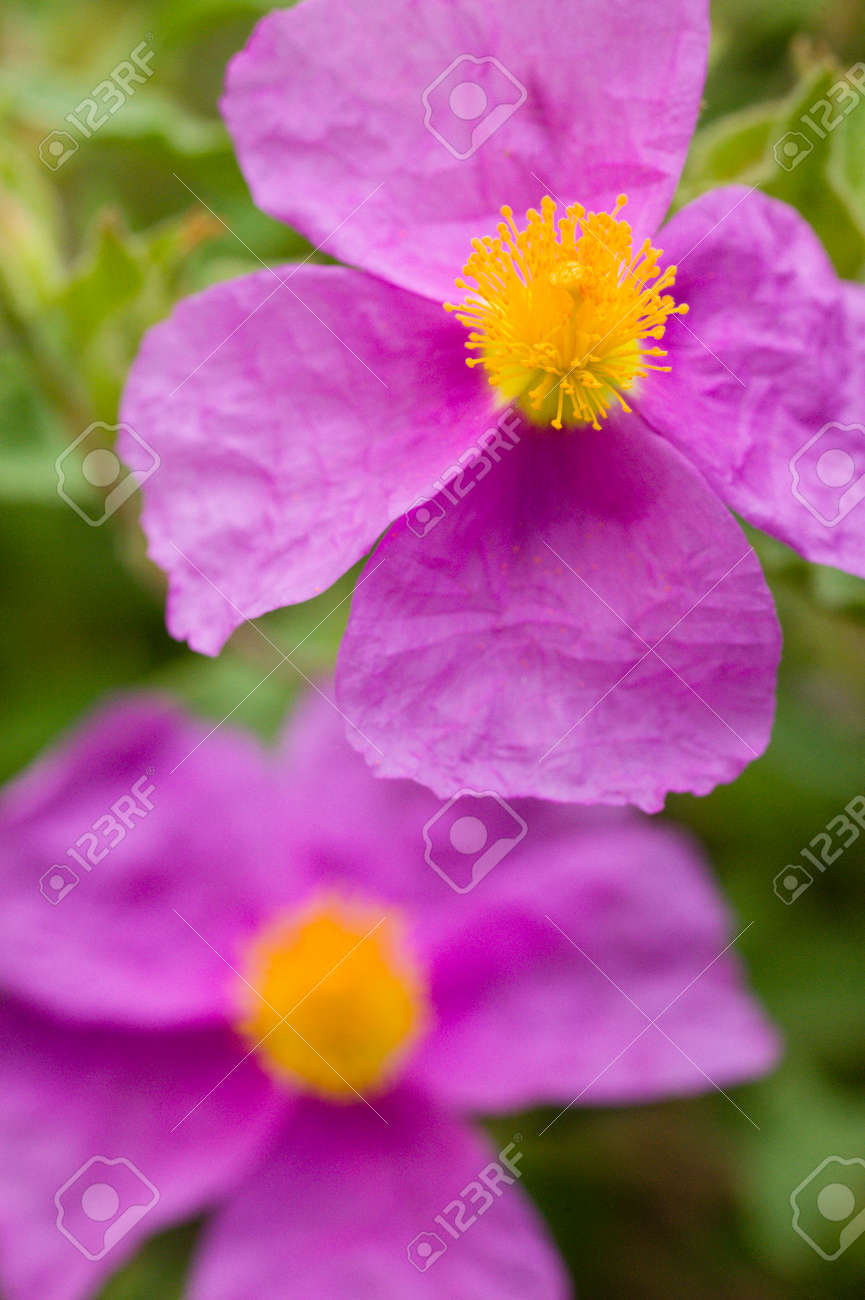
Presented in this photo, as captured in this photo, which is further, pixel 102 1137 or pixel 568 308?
pixel 102 1137
